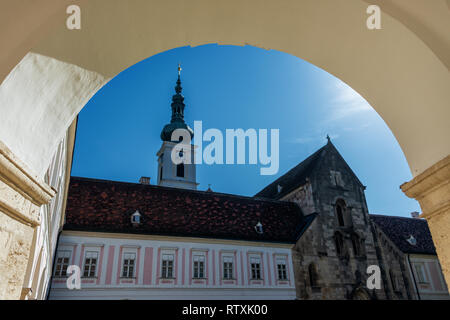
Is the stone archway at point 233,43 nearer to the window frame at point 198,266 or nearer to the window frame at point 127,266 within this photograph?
the window frame at point 127,266

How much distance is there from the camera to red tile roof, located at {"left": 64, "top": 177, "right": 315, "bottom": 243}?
21469mm

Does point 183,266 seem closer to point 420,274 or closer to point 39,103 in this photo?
point 420,274

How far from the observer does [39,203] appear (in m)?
2.88

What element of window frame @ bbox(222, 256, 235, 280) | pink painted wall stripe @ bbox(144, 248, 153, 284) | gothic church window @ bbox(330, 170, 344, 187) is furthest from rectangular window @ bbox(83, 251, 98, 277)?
gothic church window @ bbox(330, 170, 344, 187)

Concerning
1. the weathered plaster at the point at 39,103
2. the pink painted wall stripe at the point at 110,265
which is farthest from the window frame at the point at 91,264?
the weathered plaster at the point at 39,103

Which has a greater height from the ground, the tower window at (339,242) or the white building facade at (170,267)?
the tower window at (339,242)

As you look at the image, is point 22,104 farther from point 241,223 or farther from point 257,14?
point 241,223

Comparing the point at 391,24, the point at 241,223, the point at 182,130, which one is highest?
the point at 182,130

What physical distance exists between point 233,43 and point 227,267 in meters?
20.0

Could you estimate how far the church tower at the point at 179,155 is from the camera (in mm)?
45031

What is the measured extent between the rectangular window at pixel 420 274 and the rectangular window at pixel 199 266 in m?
17.0

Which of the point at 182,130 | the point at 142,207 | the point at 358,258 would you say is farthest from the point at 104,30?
the point at 182,130

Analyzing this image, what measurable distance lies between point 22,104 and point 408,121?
3478 millimetres

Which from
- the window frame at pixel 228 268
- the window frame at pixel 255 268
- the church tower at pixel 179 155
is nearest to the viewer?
the window frame at pixel 228 268
